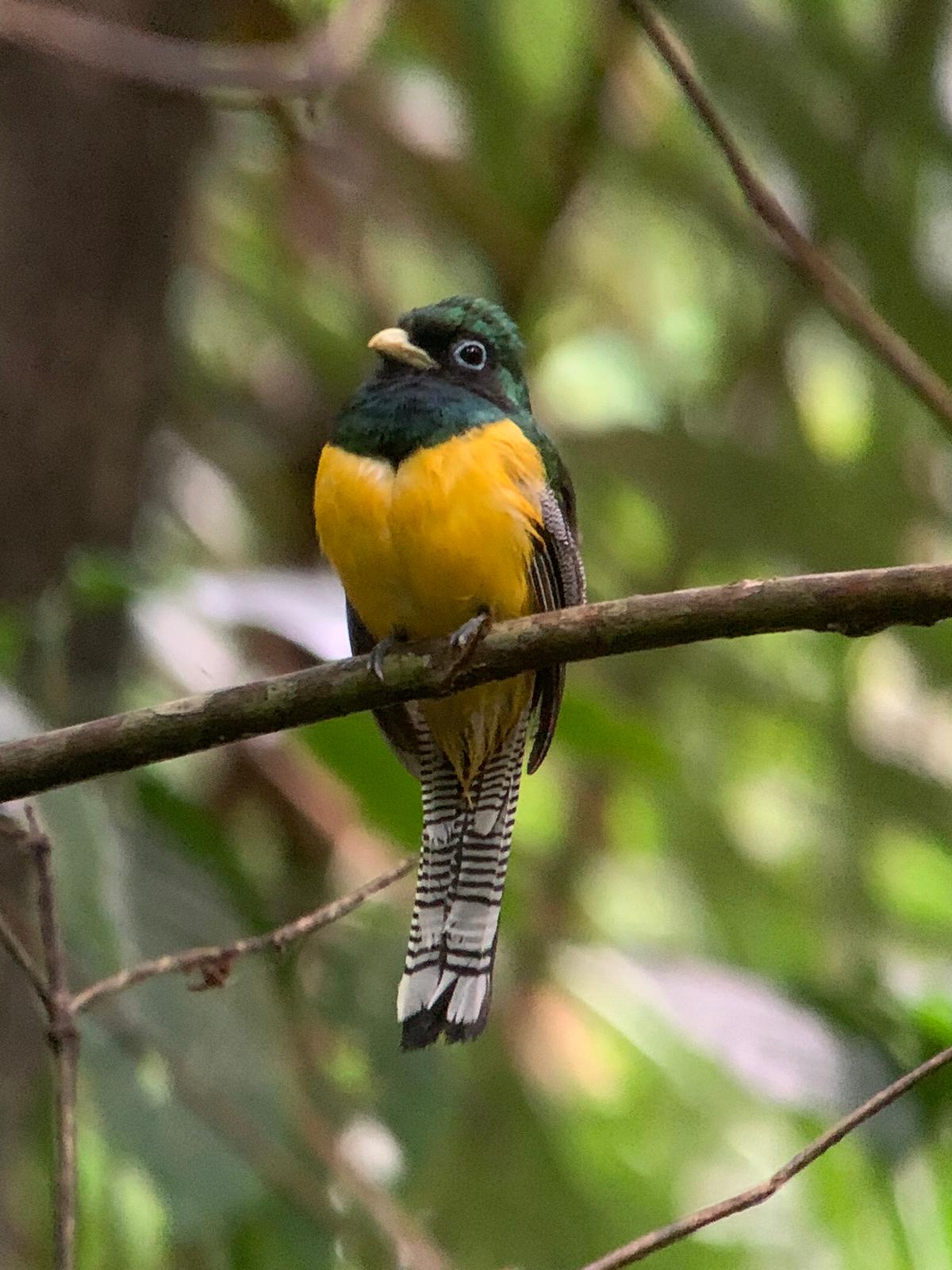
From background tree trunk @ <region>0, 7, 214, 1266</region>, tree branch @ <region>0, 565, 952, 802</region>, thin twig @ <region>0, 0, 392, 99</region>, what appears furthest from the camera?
background tree trunk @ <region>0, 7, 214, 1266</region>

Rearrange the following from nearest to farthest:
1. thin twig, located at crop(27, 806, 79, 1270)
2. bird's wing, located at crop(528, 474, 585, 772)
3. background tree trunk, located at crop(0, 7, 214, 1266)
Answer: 1. thin twig, located at crop(27, 806, 79, 1270)
2. bird's wing, located at crop(528, 474, 585, 772)
3. background tree trunk, located at crop(0, 7, 214, 1266)

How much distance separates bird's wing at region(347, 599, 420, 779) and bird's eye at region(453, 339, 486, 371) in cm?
43

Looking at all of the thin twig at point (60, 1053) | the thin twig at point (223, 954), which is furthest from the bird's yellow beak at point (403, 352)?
the thin twig at point (60, 1053)

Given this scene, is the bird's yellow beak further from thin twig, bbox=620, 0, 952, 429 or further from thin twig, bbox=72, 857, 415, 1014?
thin twig, bbox=72, 857, 415, 1014

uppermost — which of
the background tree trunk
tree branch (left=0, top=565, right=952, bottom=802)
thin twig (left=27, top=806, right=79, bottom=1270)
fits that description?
the background tree trunk

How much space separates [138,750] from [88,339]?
185cm

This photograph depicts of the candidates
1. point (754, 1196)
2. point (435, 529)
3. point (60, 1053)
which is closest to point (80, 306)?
point (435, 529)

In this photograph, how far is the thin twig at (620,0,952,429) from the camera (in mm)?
2428

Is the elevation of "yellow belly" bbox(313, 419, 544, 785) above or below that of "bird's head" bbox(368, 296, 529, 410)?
below

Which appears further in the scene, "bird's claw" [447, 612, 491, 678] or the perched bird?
the perched bird

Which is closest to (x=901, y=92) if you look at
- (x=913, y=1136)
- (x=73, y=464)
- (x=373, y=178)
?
(x=373, y=178)

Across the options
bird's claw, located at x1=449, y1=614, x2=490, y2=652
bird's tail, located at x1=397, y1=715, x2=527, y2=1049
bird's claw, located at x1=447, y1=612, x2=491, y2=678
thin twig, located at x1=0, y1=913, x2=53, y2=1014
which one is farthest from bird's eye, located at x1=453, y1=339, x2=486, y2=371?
thin twig, located at x1=0, y1=913, x2=53, y2=1014

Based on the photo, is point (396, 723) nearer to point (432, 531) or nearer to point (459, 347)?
point (432, 531)

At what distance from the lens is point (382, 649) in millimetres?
2295
